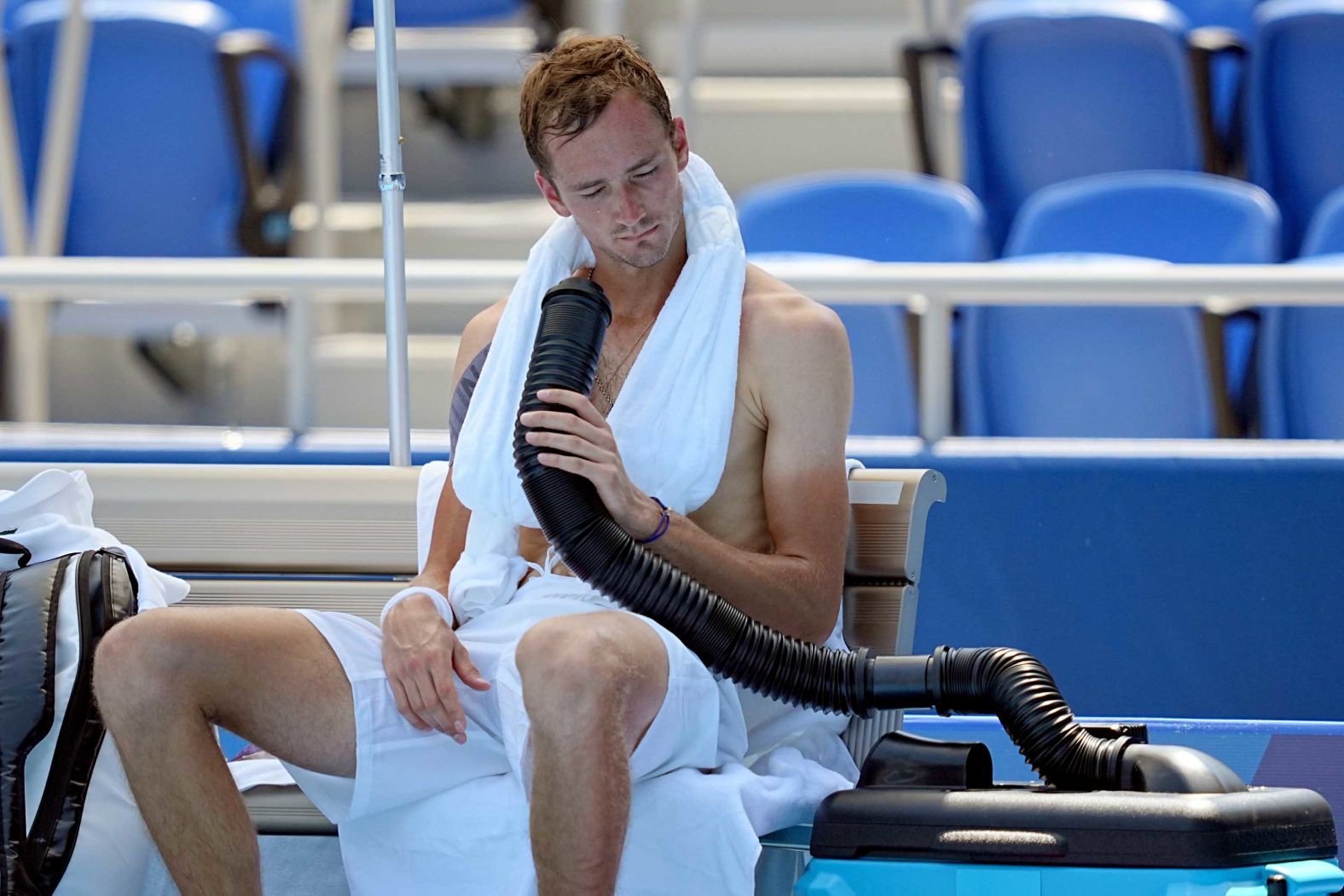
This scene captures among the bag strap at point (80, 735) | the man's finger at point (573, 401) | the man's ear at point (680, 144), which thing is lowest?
the bag strap at point (80, 735)

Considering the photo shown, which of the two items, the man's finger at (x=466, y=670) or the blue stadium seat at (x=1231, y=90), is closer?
the man's finger at (x=466, y=670)

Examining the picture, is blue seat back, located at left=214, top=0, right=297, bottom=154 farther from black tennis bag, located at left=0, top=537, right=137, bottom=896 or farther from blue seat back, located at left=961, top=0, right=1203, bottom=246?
black tennis bag, located at left=0, top=537, right=137, bottom=896

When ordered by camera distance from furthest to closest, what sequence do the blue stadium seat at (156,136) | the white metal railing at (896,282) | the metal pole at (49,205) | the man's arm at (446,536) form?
the blue stadium seat at (156,136), the metal pole at (49,205), the white metal railing at (896,282), the man's arm at (446,536)

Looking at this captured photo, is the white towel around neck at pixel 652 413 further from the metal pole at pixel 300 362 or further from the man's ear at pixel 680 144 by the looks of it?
the metal pole at pixel 300 362

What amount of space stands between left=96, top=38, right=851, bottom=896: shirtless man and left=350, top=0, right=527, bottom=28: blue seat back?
3.17 meters

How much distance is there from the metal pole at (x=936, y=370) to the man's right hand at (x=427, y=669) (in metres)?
1.15

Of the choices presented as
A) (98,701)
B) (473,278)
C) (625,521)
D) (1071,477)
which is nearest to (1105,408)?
(1071,477)

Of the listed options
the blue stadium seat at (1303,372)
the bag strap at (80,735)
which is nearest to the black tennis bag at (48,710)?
the bag strap at (80,735)

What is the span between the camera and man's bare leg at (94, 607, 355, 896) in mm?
1833

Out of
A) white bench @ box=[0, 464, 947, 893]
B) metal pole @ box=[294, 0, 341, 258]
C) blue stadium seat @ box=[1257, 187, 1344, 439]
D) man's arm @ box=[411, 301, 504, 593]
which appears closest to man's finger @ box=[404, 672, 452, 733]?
man's arm @ box=[411, 301, 504, 593]

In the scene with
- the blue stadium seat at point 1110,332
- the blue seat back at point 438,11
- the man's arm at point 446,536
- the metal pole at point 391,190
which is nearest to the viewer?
the man's arm at point 446,536

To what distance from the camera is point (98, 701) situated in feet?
6.19

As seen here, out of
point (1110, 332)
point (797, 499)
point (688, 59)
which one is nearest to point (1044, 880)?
point (797, 499)

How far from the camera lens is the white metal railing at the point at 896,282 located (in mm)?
2809
